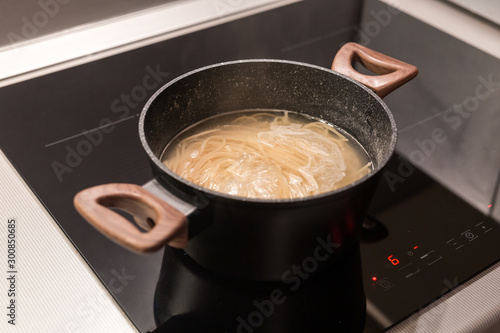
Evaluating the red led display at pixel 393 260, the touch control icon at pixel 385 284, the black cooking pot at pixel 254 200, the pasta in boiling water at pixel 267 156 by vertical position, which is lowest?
the touch control icon at pixel 385 284

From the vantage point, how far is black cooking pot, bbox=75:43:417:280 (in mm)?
624

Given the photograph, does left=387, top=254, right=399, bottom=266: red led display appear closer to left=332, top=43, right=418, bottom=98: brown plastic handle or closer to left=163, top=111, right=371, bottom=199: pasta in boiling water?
left=163, top=111, right=371, bottom=199: pasta in boiling water

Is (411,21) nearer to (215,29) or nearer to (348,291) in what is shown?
(215,29)

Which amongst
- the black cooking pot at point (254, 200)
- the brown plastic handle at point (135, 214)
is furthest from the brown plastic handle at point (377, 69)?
the brown plastic handle at point (135, 214)

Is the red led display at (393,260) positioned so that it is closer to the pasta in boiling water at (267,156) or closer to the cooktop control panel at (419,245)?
the cooktop control panel at (419,245)

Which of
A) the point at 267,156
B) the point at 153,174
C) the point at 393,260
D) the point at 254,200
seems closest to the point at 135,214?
the point at 153,174

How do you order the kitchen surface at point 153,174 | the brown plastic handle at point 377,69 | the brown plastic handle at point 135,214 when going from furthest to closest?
the brown plastic handle at point 377,69 → the kitchen surface at point 153,174 → the brown plastic handle at point 135,214

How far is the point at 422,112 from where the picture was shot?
1.13 metres

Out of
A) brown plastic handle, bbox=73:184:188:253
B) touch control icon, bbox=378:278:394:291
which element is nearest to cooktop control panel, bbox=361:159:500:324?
touch control icon, bbox=378:278:394:291

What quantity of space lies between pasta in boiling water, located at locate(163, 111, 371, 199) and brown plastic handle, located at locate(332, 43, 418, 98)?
10 centimetres

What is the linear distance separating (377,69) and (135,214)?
542mm

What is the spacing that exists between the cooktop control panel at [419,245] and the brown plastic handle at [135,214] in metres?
0.32

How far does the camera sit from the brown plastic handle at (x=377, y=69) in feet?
2.90

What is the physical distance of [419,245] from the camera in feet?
2.71
